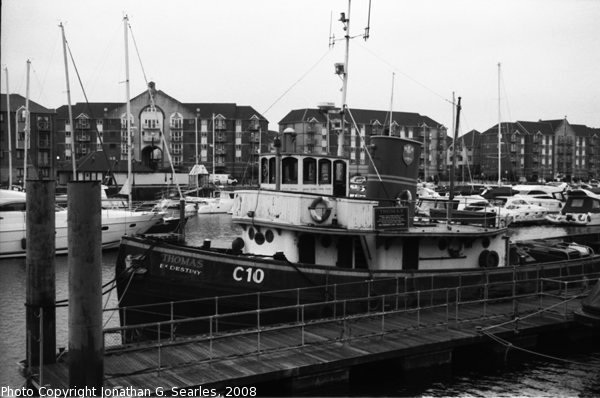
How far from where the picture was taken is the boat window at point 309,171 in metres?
19.7

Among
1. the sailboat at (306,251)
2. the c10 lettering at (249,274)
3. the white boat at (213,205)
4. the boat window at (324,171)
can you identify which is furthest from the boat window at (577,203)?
the c10 lettering at (249,274)

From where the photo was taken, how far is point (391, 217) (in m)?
19.1

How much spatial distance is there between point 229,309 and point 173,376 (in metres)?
4.90

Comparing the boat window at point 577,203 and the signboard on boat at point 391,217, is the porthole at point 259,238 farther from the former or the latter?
the boat window at point 577,203

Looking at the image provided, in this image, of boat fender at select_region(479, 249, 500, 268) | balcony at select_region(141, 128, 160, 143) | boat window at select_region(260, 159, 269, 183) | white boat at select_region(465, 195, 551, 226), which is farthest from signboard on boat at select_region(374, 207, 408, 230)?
balcony at select_region(141, 128, 160, 143)

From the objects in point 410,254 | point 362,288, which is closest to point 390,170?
point 410,254

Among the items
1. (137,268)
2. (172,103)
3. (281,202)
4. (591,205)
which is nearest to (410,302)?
(281,202)

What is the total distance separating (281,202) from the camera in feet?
60.9

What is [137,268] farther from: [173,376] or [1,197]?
[1,197]

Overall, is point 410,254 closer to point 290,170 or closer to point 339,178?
point 339,178

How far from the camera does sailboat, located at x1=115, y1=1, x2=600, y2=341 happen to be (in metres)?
17.8

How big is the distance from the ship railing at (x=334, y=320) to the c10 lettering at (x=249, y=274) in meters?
1.10

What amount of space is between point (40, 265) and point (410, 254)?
1215 cm

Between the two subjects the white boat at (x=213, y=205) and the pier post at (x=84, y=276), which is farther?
the white boat at (x=213, y=205)
